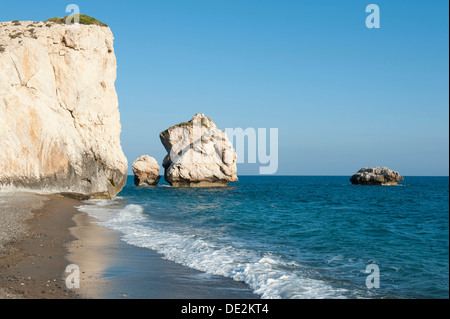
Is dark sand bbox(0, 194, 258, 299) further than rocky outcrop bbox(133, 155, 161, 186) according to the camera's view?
No

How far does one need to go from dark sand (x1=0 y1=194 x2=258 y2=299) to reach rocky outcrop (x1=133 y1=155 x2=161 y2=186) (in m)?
69.3

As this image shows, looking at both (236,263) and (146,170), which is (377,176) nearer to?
(146,170)

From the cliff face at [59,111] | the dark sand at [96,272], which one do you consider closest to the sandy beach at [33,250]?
the dark sand at [96,272]

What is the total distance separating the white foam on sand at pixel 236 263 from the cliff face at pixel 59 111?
13.7 meters

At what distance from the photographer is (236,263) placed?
38.3 feet

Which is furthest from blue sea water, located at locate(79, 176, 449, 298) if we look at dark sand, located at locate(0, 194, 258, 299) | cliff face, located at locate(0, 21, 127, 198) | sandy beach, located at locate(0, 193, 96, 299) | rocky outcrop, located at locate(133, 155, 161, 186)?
rocky outcrop, located at locate(133, 155, 161, 186)

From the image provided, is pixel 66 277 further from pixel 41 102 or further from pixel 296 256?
pixel 41 102

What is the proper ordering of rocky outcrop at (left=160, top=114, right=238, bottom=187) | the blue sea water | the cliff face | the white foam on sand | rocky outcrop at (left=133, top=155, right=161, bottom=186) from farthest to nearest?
1. rocky outcrop at (left=133, top=155, right=161, bottom=186)
2. rocky outcrop at (left=160, top=114, right=238, bottom=187)
3. the cliff face
4. the blue sea water
5. the white foam on sand

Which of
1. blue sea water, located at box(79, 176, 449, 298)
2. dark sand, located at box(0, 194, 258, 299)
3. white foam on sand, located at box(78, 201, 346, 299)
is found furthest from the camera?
blue sea water, located at box(79, 176, 449, 298)

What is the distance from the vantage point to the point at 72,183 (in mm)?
30891

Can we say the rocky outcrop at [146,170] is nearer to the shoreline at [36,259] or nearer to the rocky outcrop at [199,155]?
the rocky outcrop at [199,155]

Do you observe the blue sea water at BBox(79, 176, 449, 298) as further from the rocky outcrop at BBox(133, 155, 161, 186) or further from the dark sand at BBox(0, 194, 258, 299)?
the rocky outcrop at BBox(133, 155, 161, 186)

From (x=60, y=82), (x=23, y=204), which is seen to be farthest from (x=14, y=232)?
(x=60, y=82)

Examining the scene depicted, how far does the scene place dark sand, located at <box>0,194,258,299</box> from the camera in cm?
807
